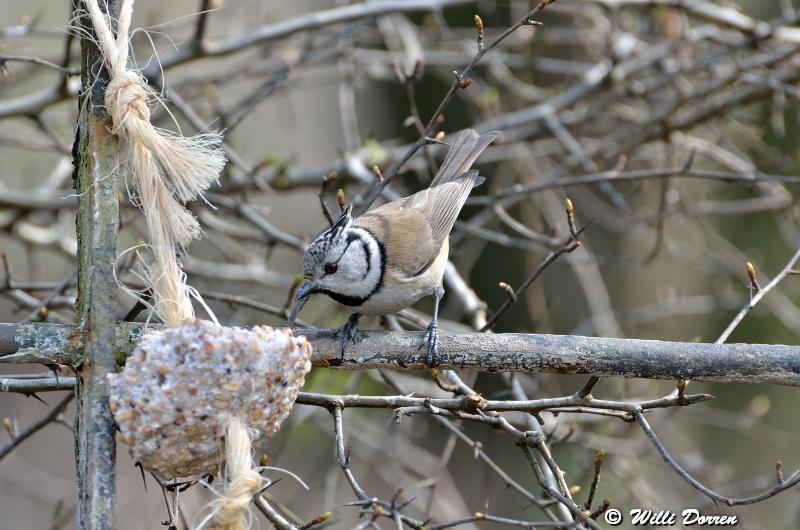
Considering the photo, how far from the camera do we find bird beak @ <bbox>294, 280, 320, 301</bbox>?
9.68ft

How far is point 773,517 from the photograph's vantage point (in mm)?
7035

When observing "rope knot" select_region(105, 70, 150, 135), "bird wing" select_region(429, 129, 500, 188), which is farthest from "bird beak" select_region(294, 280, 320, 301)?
"rope knot" select_region(105, 70, 150, 135)

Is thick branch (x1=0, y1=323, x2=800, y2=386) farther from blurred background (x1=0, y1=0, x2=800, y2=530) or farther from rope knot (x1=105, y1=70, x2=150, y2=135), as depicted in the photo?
rope knot (x1=105, y1=70, x2=150, y2=135)

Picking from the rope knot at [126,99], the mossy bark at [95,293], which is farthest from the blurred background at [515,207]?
the rope knot at [126,99]

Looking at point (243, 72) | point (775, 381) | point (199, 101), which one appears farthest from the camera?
point (199, 101)

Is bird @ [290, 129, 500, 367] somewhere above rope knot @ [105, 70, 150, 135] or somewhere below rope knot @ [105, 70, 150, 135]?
below

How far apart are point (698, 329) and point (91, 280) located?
22.0 feet

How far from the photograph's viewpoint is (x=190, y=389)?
1577 mm

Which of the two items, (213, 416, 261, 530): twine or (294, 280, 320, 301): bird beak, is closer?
(213, 416, 261, 530): twine

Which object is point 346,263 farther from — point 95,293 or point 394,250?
point 95,293

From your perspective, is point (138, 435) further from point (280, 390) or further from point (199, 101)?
point (199, 101)

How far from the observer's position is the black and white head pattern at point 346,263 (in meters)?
2.94

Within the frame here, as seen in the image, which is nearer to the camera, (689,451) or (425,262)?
(425,262)

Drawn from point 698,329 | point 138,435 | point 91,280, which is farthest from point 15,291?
point 698,329
